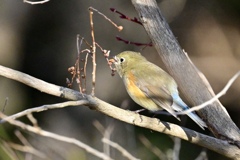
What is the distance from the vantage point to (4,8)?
696 cm

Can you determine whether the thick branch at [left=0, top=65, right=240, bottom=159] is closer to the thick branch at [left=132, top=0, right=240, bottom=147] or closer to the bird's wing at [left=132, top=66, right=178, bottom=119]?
the thick branch at [left=132, top=0, right=240, bottom=147]

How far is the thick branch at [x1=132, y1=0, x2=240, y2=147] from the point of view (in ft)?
9.76

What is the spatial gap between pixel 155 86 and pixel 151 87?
0.04 m

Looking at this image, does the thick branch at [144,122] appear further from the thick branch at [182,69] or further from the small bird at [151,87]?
the small bird at [151,87]

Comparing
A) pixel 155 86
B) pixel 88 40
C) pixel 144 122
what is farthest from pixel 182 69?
pixel 88 40

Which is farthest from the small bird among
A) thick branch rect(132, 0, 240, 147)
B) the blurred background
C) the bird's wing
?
the blurred background

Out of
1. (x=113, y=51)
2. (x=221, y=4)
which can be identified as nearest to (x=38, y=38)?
(x=113, y=51)

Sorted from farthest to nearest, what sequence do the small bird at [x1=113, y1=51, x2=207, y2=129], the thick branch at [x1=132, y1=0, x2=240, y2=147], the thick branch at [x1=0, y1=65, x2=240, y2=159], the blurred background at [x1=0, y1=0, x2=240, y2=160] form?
the blurred background at [x1=0, y1=0, x2=240, y2=160] → the small bird at [x1=113, y1=51, x2=207, y2=129] → the thick branch at [x1=132, y1=0, x2=240, y2=147] → the thick branch at [x1=0, y1=65, x2=240, y2=159]

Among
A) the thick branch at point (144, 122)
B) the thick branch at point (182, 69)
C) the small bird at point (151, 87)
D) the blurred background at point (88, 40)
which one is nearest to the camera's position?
the thick branch at point (144, 122)

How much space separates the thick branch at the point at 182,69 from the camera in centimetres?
297

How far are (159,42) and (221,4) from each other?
4.08m

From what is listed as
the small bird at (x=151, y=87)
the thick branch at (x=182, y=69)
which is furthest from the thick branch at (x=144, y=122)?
the small bird at (x=151, y=87)

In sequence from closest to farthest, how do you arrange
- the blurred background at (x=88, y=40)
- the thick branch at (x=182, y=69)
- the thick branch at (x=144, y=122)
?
1. the thick branch at (x=144, y=122)
2. the thick branch at (x=182, y=69)
3. the blurred background at (x=88, y=40)

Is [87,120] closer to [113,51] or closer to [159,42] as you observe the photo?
[113,51]
